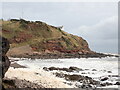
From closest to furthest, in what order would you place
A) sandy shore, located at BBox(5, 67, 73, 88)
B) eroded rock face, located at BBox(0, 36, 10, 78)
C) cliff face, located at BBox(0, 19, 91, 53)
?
eroded rock face, located at BBox(0, 36, 10, 78)
sandy shore, located at BBox(5, 67, 73, 88)
cliff face, located at BBox(0, 19, 91, 53)

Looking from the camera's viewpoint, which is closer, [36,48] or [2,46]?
[2,46]

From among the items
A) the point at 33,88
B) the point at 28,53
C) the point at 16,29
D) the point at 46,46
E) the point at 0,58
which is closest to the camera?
the point at 0,58

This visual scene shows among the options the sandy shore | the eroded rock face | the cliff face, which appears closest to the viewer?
the eroded rock face

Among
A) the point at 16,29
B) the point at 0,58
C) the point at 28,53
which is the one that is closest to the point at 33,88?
the point at 0,58

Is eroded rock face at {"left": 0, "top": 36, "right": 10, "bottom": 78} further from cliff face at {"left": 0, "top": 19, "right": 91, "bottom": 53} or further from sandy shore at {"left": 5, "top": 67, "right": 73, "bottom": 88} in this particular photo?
cliff face at {"left": 0, "top": 19, "right": 91, "bottom": 53}

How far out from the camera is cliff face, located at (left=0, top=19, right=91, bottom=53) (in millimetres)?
109125

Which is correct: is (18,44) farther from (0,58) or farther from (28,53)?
(0,58)

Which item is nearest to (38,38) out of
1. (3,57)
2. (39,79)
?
(39,79)

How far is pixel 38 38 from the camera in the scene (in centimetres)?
11719

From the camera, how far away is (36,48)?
350 feet

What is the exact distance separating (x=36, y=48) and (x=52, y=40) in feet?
31.7

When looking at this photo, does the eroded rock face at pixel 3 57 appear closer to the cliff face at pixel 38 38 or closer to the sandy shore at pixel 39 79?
the sandy shore at pixel 39 79

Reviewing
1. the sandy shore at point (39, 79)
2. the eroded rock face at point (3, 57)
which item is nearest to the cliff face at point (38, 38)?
the sandy shore at point (39, 79)

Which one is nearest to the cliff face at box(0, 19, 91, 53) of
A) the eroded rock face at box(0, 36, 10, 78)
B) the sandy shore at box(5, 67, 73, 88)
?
the sandy shore at box(5, 67, 73, 88)
